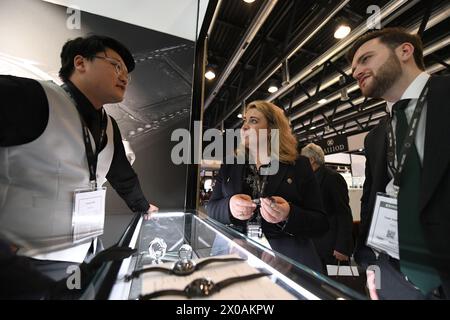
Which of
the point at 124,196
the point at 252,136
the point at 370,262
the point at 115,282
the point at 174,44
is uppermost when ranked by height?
the point at 174,44

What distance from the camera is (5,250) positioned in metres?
0.51

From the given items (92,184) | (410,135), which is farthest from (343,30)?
(92,184)

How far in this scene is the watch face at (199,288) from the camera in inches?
15.5

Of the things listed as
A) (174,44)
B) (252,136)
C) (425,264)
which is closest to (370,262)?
(425,264)

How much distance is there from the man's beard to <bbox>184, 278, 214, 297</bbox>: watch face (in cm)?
94

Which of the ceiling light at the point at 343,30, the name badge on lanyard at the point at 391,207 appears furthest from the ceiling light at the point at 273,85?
the name badge on lanyard at the point at 391,207

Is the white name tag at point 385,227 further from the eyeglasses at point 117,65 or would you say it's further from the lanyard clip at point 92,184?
the eyeglasses at point 117,65

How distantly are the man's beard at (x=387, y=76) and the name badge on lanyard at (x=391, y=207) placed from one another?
0.14 metres

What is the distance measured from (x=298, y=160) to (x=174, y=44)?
3.52 ft

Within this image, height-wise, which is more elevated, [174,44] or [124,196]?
[174,44]

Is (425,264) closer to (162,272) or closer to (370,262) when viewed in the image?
(370,262)

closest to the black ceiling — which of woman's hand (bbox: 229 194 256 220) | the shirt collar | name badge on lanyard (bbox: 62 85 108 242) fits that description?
the shirt collar

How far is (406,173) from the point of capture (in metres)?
0.66
